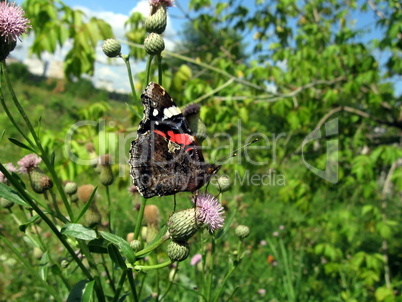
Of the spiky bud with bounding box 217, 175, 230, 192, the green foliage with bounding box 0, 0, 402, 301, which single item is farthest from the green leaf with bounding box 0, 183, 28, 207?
the green foliage with bounding box 0, 0, 402, 301

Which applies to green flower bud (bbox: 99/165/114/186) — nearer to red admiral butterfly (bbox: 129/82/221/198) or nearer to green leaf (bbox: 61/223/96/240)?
red admiral butterfly (bbox: 129/82/221/198)

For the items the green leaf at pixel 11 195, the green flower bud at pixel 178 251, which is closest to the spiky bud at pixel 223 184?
the green flower bud at pixel 178 251

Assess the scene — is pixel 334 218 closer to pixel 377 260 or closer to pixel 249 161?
pixel 377 260

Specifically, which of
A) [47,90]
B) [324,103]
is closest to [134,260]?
[324,103]

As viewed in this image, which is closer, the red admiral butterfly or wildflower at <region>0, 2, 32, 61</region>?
wildflower at <region>0, 2, 32, 61</region>

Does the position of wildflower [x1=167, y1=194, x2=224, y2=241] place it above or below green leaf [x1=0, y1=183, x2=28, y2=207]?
below

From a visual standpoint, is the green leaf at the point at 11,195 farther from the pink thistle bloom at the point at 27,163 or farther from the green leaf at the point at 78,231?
the pink thistle bloom at the point at 27,163
